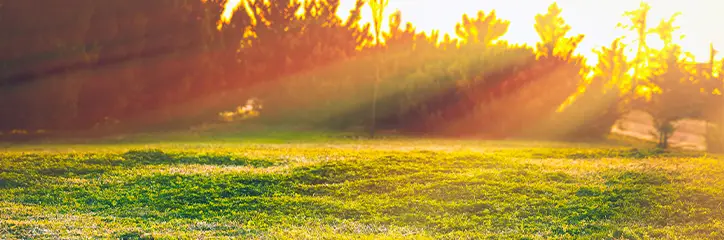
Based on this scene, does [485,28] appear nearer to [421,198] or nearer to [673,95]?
[673,95]

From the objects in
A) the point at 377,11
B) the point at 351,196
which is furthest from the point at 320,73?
the point at 351,196

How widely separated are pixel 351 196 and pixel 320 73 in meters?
22.8

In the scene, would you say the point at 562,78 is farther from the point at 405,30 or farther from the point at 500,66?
the point at 405,30

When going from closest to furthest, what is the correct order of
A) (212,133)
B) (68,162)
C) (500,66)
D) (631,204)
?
(631,204), (68,162), (212,133), (500,66)

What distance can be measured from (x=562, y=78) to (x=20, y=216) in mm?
24266

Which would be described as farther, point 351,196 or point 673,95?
point 673,95

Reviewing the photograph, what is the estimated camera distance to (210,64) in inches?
1200

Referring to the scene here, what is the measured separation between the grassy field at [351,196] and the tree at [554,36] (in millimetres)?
14826

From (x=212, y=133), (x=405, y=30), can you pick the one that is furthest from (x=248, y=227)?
(x=405, y=30)

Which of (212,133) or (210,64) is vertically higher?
(210,64)

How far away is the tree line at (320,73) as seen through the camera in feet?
83.2

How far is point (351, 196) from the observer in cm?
1223

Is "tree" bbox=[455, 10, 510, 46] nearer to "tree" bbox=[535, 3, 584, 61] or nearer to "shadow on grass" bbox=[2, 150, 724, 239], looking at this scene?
"tree" bbox=[535, 3, 584, 61]

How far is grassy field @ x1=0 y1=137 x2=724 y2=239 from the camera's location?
33.2ft
